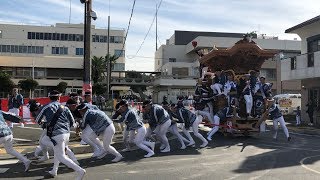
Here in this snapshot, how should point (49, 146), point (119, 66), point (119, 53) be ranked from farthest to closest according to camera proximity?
point (119, 53) → point (119, 66) → point (49, 146)

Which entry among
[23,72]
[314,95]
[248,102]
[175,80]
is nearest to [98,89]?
[175,80]

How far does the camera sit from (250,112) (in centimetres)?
1662

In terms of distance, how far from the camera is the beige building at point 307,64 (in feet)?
89.0

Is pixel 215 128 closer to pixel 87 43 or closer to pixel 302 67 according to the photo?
pixel 87 43

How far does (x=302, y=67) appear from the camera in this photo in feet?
94.2

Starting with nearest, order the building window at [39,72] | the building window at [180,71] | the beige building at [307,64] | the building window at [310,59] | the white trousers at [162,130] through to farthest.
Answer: the white trousers at [162,130]
the beige building at [307,64]
the building window at [310,59]
the building window at [180,71]
the building window at [39,72]

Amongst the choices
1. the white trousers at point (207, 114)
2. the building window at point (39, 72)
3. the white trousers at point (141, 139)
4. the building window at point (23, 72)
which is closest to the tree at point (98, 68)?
the building window at point (39, 72)

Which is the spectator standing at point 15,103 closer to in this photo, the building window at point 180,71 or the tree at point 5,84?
the tree at point 5,84

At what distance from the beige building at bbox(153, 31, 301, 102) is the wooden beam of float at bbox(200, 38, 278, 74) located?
123 ft

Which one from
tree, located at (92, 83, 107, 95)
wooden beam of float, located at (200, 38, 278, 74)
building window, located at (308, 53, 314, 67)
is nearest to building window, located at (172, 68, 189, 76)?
tree, located at (92, 83, 107, 95)

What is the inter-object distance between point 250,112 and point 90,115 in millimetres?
7636

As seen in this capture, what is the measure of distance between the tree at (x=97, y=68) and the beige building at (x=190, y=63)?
8.98 m

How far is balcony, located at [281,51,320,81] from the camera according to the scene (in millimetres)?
26734

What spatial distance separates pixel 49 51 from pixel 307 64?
61574mm
